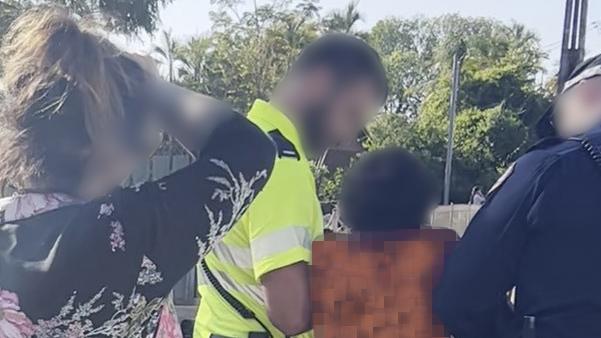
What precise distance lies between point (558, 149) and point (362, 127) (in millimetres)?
445

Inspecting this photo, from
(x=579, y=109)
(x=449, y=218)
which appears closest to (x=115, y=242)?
(x=579, y=109)

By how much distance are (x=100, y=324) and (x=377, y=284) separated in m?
0.74

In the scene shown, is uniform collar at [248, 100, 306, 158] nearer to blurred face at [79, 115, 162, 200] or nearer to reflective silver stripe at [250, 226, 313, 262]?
reflective silver stripe at [250, 226, 313, 262]

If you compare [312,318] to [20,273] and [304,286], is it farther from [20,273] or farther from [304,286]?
[20,273]

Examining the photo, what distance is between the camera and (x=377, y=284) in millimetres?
1702

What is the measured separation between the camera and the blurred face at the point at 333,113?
6.09 ft

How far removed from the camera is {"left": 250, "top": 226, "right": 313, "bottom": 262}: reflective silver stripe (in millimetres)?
1709

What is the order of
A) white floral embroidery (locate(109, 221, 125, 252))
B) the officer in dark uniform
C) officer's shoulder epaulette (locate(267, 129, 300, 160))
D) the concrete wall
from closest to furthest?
white floral embroidery (locate(109, 221, 125, 252)) → the officer in dark uniform → officer's shoulder epaulette (locate(267, 129, 300, 160)) → the concrete wall

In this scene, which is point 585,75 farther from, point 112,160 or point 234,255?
point 112,160

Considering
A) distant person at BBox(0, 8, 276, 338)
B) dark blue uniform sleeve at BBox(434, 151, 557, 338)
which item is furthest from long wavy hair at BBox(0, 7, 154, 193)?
dark blue uniform sleeve at BBox(434, 151, 557, 338)

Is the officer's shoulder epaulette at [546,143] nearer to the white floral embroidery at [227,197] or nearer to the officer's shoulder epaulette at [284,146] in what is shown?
the officer's shoulder epaulette at [284,146]

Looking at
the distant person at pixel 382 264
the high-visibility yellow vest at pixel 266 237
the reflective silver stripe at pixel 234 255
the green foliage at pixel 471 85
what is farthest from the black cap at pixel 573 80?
the green foliage at pixel 471 85

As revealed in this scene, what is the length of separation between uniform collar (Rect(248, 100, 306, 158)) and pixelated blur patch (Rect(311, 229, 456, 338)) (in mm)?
236

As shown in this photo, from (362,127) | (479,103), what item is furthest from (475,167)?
(362,127)
